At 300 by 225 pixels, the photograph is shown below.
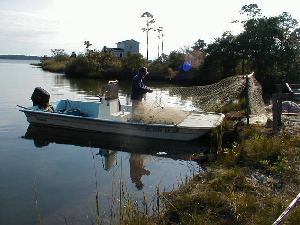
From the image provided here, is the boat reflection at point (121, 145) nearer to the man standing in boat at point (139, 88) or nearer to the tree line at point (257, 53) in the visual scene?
the man standing in boat at point (139, 88)

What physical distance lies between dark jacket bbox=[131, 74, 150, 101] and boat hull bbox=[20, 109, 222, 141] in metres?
0.97

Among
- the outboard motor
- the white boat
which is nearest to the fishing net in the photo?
the white boat

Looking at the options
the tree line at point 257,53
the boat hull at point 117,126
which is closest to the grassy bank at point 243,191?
the boat hull at point 117,126

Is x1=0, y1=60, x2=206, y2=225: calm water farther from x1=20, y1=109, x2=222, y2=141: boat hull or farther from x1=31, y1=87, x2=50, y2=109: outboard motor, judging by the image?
x1=31, y1=87, x2=50, y2=109: outboard motor

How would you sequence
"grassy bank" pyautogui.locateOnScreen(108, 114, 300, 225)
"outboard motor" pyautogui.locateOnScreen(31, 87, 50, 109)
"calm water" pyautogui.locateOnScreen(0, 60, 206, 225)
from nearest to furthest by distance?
1. "grassy bank" pyautogui.locateOnScreen(108, 114, 300, 225)
2. "calm water" pyautogui.locateOnScreen(0, 60, 206, 225)
3. "outboard motor" pyautogui.locateOnScreen(31, 87, 50, 109)

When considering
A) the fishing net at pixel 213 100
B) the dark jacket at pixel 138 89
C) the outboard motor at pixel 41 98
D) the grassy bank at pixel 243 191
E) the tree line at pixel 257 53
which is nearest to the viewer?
the grassy bank at pixel 243 191

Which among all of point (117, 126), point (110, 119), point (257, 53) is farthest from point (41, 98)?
point (257, 53)

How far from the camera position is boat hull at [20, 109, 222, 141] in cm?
1092

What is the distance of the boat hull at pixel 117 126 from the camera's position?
35.8ft

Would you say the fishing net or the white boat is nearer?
the fishing net

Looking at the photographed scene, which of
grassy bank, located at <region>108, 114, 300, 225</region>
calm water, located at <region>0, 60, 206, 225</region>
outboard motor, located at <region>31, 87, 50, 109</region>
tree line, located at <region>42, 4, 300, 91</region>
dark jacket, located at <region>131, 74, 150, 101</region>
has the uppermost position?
tree line, located at <region>42, 4, 300, 91</region>

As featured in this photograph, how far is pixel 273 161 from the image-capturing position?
22.3 ft

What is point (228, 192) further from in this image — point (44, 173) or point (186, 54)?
point (186, 54)

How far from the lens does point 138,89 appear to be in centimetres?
1088
